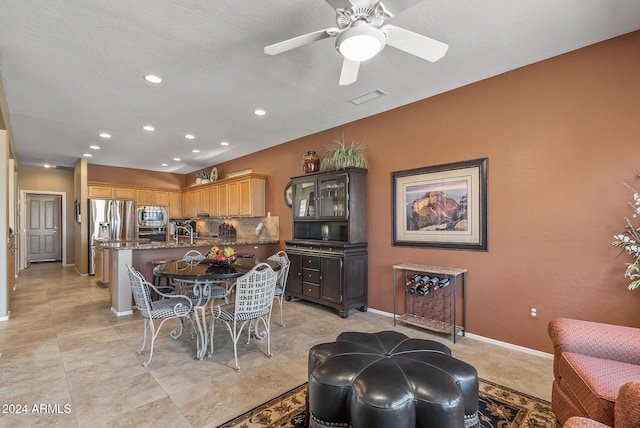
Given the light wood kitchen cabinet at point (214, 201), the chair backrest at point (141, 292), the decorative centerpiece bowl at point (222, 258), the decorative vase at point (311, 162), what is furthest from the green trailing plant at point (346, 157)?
the light wood kitchen cabinet at point (214, 201)

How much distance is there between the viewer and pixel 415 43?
204 centimetres

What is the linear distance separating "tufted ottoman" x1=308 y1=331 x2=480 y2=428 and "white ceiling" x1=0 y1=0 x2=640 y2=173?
2.30 metres

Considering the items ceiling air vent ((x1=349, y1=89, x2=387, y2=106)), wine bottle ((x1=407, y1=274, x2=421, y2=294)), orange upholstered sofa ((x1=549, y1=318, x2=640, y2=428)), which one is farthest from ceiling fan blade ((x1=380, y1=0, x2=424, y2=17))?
wine bottle ((x1=407, y1=274, x2=421, y2=294))

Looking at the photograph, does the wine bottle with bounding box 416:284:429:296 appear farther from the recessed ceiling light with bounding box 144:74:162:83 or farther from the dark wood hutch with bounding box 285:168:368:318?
the recessed ceiling light with bounding box 144:74:162:83

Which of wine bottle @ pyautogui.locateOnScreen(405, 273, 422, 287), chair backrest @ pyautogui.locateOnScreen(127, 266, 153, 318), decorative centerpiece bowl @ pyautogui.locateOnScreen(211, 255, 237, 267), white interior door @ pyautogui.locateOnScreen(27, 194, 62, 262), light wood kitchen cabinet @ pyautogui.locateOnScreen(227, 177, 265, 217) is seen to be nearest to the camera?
chair backrest @ pyautogui.locateOnScreen(127, 266, 153, 318)

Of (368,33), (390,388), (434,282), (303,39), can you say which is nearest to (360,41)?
(368,33)

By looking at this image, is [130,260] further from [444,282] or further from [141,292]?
[444,282]

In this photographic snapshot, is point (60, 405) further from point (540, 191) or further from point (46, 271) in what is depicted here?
point (46, 271)

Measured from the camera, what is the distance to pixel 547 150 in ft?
9.54

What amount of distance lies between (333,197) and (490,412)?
10.0ft

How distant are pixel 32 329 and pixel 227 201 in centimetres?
384

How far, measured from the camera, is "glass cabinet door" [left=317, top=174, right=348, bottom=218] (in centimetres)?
433

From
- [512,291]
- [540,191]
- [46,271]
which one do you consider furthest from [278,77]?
[46,271]

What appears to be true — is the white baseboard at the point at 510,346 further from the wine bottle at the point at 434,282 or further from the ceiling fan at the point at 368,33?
the ceiling fan at the point at 368,33
